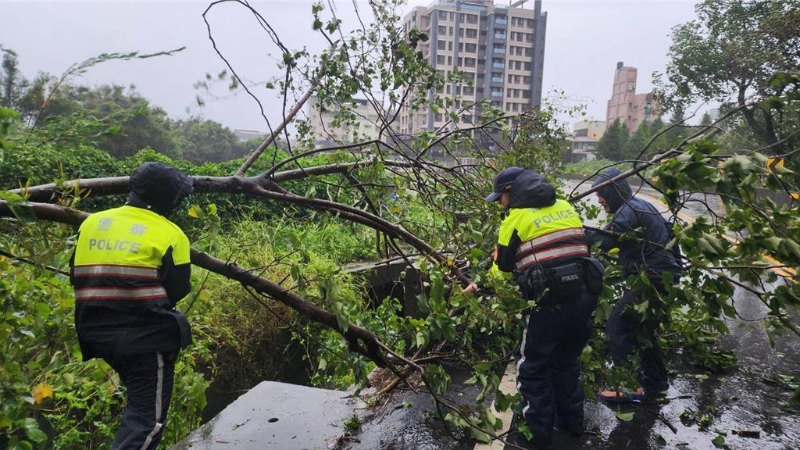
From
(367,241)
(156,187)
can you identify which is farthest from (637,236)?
(156,187)

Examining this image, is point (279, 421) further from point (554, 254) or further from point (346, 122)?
point (346, 122)

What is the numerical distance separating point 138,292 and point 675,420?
3.76 metres

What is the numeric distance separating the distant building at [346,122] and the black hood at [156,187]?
1646mm

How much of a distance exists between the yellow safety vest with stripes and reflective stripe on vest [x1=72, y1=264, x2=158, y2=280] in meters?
2.06

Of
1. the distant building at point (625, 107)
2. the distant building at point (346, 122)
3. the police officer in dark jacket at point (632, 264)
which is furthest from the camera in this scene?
the distant building at point (625, 107)

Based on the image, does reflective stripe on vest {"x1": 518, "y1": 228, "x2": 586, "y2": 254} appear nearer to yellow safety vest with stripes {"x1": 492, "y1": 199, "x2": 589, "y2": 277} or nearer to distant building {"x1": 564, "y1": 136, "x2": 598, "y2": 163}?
yellow safety vest with stripes {"x1": 492, "y1": 199, "x2": 589, "y2": 277}

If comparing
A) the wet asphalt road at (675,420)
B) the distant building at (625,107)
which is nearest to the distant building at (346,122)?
the wet asphalt road at (675,420)

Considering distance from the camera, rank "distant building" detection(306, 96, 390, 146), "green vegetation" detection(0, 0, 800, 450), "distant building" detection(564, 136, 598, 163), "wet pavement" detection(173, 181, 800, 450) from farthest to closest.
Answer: "distant building" detection(564, 136, 598, 163)
"distant building" detection(306, 96, 390, 146)
"wet pavement" detection(173, 181, 800, 450)
"green vegetation" detection(0, 0, 800, 450)

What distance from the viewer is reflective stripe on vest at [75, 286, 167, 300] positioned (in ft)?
8.23

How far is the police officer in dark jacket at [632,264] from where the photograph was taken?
377cm

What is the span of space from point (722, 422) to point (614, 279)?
1.40m

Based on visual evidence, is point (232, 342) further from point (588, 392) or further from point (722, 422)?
point (722, 422)

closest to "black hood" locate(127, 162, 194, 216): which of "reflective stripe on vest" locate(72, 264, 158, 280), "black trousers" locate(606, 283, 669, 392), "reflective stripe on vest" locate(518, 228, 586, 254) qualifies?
"reflective stripe on vest" locate(72, 264, 158, 280)

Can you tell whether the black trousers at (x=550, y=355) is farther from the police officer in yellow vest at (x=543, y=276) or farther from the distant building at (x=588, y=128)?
the distant building at (x=588, y=128)
